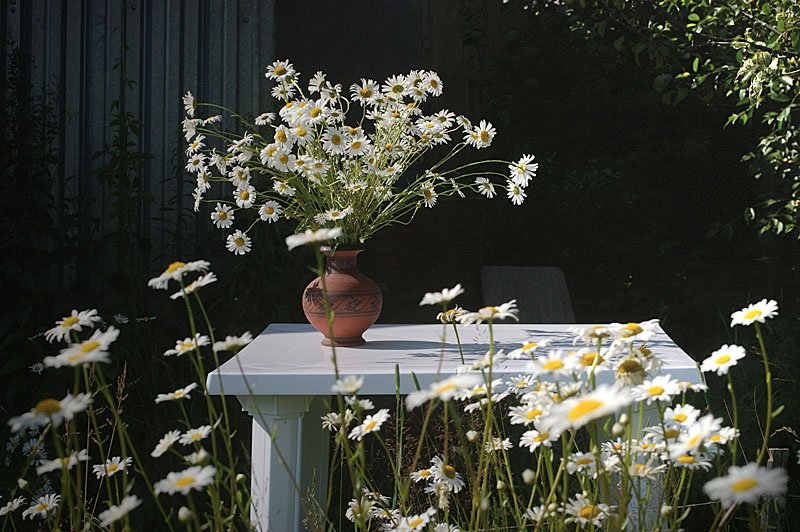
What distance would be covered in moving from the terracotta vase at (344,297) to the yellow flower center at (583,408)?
4.96 ft

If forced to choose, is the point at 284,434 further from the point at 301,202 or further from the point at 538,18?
the point at 538,18

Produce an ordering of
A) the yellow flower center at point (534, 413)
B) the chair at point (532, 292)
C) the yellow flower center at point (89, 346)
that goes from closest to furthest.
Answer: the yellow flower center at point (89, 346) → the yellow flower center at point (534, 413) → the chair at point (532, 292)

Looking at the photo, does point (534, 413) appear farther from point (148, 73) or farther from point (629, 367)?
point (148, 73)

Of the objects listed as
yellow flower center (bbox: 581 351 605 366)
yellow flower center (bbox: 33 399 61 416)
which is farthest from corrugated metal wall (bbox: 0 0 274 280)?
yellow flower center (bbox: 33 399 61 416)

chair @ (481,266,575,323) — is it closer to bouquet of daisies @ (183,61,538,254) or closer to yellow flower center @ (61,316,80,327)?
bouquet of daisies @ (183,61,538,254)

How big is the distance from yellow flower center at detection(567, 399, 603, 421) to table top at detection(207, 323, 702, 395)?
82cm

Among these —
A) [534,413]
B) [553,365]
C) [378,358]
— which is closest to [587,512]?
[534,413]

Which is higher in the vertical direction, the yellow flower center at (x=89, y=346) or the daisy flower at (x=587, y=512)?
the yellow flower center at (x=89, y=346)

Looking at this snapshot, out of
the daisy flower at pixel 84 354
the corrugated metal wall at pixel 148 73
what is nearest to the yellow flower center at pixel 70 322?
the daisy flower at pixel 84 354

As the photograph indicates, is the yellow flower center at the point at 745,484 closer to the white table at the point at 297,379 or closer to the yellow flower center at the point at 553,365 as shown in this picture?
the yellow flower center at the point at 553,365

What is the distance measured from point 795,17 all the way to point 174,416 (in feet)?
9.28

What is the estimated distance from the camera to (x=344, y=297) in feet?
7.66

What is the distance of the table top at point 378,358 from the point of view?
204 centimetres

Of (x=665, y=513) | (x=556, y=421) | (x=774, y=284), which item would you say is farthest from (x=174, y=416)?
(x=774, y=284)
